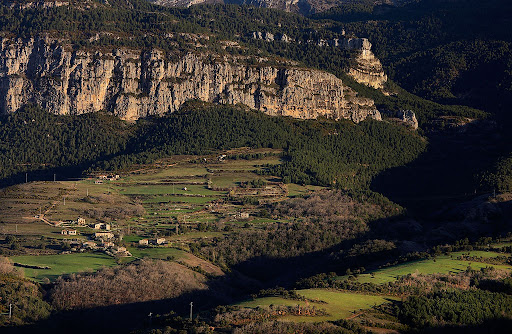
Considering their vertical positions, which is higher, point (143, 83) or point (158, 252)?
point (143, 83)

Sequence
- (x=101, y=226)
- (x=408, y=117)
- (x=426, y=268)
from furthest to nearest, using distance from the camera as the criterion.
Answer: (x=408, y=117) → (x=101, y=226) → (x=426, y=268)

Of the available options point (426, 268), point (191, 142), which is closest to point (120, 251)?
point (426, 268)

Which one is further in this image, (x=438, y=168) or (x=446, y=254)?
(x=438, y=168)

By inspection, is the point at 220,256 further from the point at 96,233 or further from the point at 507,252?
the point at 507,252

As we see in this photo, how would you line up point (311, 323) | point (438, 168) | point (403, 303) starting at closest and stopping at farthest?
1. point (311, 323)
2. point (403, 303)
3. point (438, 168)

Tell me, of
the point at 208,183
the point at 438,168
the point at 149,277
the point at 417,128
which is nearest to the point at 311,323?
the point at 149,277

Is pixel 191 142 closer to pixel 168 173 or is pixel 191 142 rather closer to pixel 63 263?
pixel 168 173

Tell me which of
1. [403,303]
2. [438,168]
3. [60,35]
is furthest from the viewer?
[60,35]
